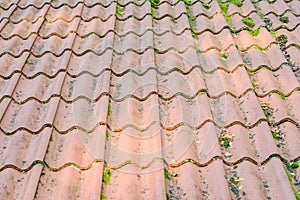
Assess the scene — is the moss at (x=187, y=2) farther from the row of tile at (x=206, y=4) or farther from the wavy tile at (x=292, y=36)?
the wavy tile at (x=292, y=36)

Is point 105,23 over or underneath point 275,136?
over

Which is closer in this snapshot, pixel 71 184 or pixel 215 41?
pixel 71 184

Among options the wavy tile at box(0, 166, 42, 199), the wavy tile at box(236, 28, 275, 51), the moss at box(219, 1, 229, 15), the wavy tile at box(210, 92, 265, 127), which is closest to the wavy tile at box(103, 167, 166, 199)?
the wavy tile at box(0, 166, 42, 199)

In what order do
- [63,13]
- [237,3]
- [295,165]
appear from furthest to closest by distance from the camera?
[237,3]
[63,13]
[295,165]

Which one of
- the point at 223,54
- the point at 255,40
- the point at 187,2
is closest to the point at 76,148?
the point at 223,54

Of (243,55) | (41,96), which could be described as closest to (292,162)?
(243,55)

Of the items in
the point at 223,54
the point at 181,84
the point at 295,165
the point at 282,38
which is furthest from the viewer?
the point at 282,38

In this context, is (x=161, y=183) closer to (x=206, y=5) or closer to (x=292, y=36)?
(x=292, y=36)

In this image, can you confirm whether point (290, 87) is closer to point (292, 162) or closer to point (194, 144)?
point (292, 162)

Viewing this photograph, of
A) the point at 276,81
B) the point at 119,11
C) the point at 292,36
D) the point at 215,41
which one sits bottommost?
the point at 276,81

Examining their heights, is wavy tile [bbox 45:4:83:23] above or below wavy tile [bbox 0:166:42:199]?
above

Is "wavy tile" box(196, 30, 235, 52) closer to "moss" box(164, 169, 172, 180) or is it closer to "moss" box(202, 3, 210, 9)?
"moss" box(202, 3, 210, 9)

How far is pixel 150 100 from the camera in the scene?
243 centimetres

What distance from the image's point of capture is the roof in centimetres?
193
